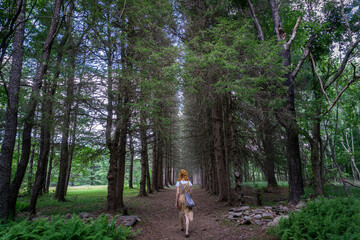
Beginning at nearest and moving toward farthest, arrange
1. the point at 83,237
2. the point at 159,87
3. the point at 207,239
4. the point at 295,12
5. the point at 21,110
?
the point at 83,237 < the point at 207,239 < the point at 21,110 < the point at 159,87 < the point at 295,12

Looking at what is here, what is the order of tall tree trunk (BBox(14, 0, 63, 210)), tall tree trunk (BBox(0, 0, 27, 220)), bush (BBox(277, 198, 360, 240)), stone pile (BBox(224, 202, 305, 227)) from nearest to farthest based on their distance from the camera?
bush (BBox(277, 198, 360, 240)) → tall tree trunk (BBox(0, 0, 27, 220)) → stone pile (BBox(224, 202, 305, 227)) → tall tree trunk (BBox(14, 0, 63, 210))

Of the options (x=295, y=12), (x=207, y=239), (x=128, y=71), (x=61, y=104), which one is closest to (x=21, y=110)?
(x=61, y=104)

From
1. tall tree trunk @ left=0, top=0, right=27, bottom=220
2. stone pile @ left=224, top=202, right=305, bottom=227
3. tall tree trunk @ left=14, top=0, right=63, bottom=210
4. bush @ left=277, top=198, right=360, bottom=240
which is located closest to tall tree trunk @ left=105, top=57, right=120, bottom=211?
tall tree trunk @ left=14, top=0, right=63, bottom=210

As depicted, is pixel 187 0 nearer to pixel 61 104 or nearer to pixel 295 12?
pixel 295 12

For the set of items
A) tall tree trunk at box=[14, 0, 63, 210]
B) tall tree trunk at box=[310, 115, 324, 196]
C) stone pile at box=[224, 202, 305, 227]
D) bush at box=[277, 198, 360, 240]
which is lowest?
stone pile at box=[224, 202, 305, 227]

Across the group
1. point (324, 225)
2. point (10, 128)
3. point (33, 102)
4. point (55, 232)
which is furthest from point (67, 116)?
point (324, 225)

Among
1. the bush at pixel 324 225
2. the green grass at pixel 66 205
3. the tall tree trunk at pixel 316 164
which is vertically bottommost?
the green grass at pixel 66 205

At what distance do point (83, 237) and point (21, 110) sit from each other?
17.2ft

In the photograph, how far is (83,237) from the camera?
4.23 m

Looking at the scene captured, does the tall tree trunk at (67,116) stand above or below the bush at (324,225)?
above

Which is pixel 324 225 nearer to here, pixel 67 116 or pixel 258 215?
pixel 258 215

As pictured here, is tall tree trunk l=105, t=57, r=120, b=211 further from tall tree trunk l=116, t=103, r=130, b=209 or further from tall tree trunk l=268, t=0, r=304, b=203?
tall tree trunk l=268, t=0, r=304, b=203

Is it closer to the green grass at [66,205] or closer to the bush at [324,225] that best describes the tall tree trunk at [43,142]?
the green grass at [66,205]

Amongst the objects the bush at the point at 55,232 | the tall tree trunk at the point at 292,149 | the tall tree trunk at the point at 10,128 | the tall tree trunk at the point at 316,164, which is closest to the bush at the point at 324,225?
the tall tree trunk at the point at 292,149
